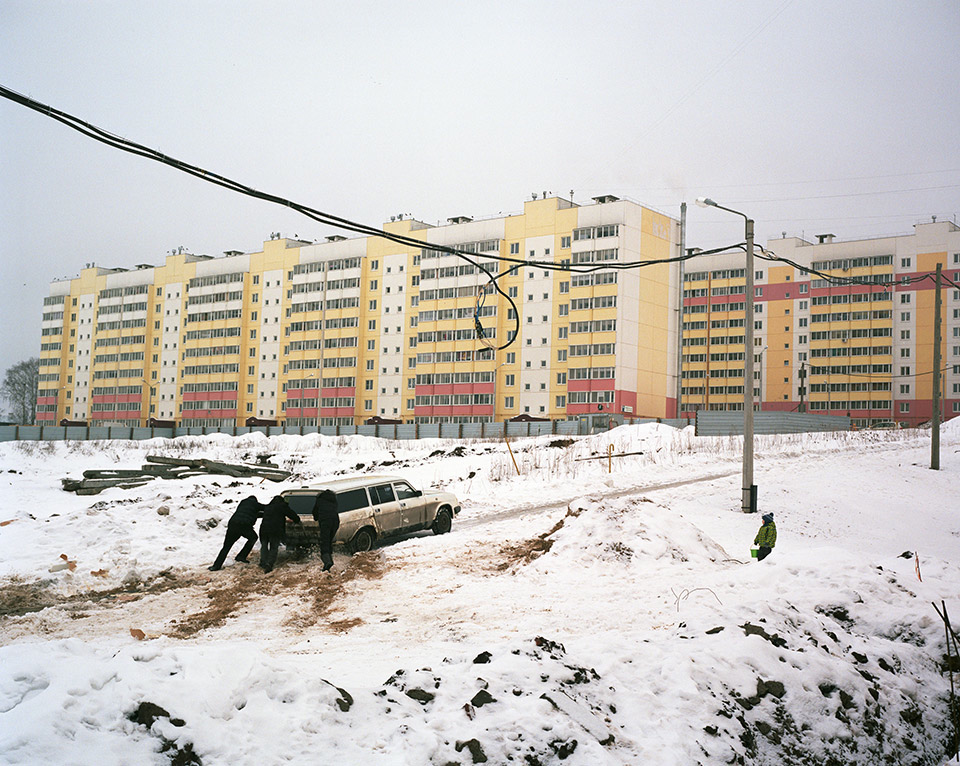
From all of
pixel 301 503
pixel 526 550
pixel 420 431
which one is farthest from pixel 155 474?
pixel 420 431

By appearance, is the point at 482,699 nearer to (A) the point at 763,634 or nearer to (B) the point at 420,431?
(A) the point at 763,634

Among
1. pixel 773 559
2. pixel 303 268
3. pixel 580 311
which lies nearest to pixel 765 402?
pixel 580 311

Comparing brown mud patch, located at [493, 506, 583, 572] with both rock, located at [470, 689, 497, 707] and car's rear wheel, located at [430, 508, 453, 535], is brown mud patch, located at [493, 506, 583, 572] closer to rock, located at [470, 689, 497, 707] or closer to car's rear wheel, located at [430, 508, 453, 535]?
car's rear wheel, located at [430, 508, 453, 535]

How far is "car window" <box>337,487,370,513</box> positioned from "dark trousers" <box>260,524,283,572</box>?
1362 millimetres

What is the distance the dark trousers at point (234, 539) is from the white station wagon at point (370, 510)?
713mm

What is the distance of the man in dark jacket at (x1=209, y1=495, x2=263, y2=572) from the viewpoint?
46.7ft

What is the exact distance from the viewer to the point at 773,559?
10883mm

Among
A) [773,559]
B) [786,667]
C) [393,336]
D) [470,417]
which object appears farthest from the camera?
[393,336]

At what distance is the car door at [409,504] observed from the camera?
1727cm

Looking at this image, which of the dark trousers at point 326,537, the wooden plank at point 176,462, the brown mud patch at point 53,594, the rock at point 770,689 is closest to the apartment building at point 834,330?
the wooden plank at point 176,462

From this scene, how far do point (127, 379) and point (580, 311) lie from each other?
6210 cm

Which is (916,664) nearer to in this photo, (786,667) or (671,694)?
(786,667)

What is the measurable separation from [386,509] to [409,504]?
0.94 metres

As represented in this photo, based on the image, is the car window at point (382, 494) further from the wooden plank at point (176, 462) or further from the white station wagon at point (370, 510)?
the wooden plank at point (176, 462)
